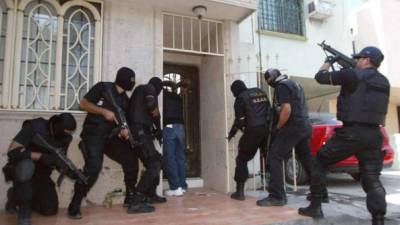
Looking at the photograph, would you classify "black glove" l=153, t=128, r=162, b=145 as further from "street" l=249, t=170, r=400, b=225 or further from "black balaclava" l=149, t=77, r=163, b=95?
"street" l=249, t=170, r=400, b=225

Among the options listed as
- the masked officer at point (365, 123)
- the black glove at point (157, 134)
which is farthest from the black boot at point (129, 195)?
the masked officer at point (365, 123)

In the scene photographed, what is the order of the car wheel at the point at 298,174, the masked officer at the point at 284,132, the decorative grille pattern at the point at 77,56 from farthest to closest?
1. the car wheel at the point at 298,174
2. the decorative grille pattern at the point at 77,56
3. the masked officer at the point at 284,132

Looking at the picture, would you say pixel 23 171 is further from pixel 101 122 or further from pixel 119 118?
pixel 119 118

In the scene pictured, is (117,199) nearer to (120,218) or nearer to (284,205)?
(120,218)

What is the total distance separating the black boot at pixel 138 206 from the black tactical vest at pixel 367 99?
243cm

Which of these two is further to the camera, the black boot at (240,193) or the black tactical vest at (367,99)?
the black boot at (240,193)

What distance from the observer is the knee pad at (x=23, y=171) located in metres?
3.27

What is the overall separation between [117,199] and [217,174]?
183 cm

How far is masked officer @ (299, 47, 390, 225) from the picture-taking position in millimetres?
3291

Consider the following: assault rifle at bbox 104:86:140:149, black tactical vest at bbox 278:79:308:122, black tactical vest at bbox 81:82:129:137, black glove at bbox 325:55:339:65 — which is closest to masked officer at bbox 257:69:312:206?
black tactical vest at bbox 278:79:308:122

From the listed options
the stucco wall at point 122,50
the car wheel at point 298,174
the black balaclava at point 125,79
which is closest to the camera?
the black balaclava at point 125,79

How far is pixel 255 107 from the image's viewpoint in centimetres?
475

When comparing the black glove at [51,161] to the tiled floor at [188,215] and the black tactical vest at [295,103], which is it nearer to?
the tiled floor at [188,215]

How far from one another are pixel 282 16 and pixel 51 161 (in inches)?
249
